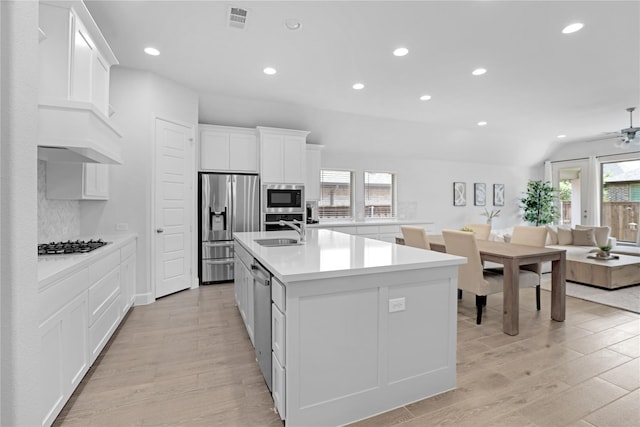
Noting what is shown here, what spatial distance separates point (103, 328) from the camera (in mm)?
2436

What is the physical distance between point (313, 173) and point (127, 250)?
3.41 metres

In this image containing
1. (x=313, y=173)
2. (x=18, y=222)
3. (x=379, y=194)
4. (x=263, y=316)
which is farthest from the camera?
(x=379, y=194)

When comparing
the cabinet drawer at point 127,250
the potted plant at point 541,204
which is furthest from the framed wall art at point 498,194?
the cabinet drawer at point 127,250

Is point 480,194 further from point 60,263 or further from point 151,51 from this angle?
point 60,263

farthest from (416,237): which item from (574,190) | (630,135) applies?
(574,190)

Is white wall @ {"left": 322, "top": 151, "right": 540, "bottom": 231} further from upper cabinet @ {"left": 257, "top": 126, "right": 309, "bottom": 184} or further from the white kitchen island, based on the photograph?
the white kitchen island

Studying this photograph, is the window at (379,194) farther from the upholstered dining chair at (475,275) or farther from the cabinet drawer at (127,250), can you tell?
the cabinet drawer at (127,250)

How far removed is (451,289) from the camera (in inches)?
77.7

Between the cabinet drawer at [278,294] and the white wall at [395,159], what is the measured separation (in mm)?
3750

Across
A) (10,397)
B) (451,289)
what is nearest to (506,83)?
(451,289)

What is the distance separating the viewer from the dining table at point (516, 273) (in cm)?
288

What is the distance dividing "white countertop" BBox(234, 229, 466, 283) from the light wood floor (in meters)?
0.85

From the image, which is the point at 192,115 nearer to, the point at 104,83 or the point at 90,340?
the point at 104,83

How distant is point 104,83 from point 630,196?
10.0 meters
